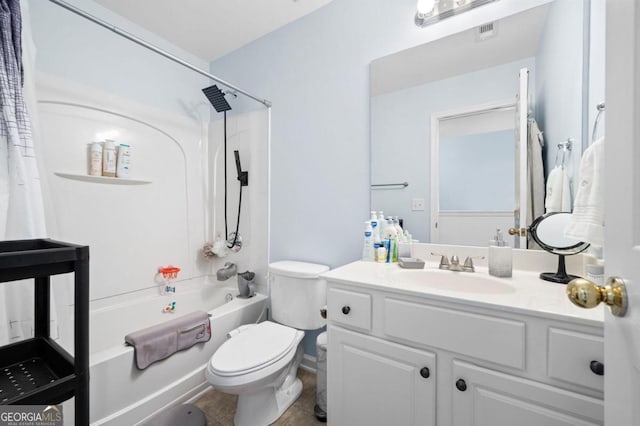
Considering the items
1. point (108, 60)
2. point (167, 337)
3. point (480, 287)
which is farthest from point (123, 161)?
point (480, 287)

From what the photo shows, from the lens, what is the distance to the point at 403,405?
99 centimetres

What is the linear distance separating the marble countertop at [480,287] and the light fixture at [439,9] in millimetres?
1252

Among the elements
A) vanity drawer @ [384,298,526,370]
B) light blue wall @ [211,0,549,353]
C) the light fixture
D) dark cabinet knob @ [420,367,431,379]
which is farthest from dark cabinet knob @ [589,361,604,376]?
the light fixture

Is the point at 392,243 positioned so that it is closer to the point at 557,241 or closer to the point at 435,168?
the point at 435,168

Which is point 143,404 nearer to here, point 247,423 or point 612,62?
point 247,423

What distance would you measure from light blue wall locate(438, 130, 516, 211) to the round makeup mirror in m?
0.19

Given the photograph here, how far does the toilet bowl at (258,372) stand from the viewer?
1185mm

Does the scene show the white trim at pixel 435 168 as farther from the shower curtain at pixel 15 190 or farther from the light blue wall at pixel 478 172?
the shower curtain at pixel 15 190

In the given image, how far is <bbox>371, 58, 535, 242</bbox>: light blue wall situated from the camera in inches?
52.6

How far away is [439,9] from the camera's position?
4.44 feet

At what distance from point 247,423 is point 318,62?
2.14 metres

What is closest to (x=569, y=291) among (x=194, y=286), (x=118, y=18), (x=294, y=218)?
(x=294, y=218)

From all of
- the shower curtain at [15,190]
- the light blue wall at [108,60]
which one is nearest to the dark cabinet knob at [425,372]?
the shower curtain at [15,190]

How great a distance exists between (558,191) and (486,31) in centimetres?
82
